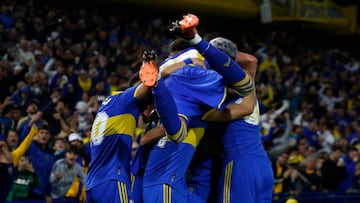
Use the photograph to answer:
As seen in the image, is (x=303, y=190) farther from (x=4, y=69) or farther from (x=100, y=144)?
(x=100, y=144)

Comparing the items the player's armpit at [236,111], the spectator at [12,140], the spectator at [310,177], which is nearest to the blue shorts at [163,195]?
the player's armpit at [236,111]

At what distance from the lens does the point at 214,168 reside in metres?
5.14

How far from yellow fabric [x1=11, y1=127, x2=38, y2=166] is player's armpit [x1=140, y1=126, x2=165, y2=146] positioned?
3.40 meters

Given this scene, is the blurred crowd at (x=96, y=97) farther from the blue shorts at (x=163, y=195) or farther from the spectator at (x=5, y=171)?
the blue shorts at (x=163, y=195)

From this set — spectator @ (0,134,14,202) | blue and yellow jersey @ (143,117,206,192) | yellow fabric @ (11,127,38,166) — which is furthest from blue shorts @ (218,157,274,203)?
yellow fabric @ (11,127,38,166)

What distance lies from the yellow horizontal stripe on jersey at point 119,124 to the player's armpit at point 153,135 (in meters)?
0.13

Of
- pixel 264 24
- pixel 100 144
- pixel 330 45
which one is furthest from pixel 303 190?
pixel 330 45

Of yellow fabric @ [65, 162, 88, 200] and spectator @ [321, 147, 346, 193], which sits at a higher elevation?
yellow fabric @ [65, 162, 88, 200]

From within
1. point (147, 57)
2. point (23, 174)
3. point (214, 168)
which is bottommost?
point (23, 174)

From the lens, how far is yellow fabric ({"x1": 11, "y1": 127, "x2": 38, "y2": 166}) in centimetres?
778

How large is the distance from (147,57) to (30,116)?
5.62 m

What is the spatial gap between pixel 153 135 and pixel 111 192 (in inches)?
17.8

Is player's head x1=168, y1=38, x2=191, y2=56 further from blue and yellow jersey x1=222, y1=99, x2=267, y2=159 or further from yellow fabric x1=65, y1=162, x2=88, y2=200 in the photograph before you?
yellow fabric x1=65, y1=162, x2=88, y2=200

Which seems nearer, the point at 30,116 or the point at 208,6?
the point at 30,116
